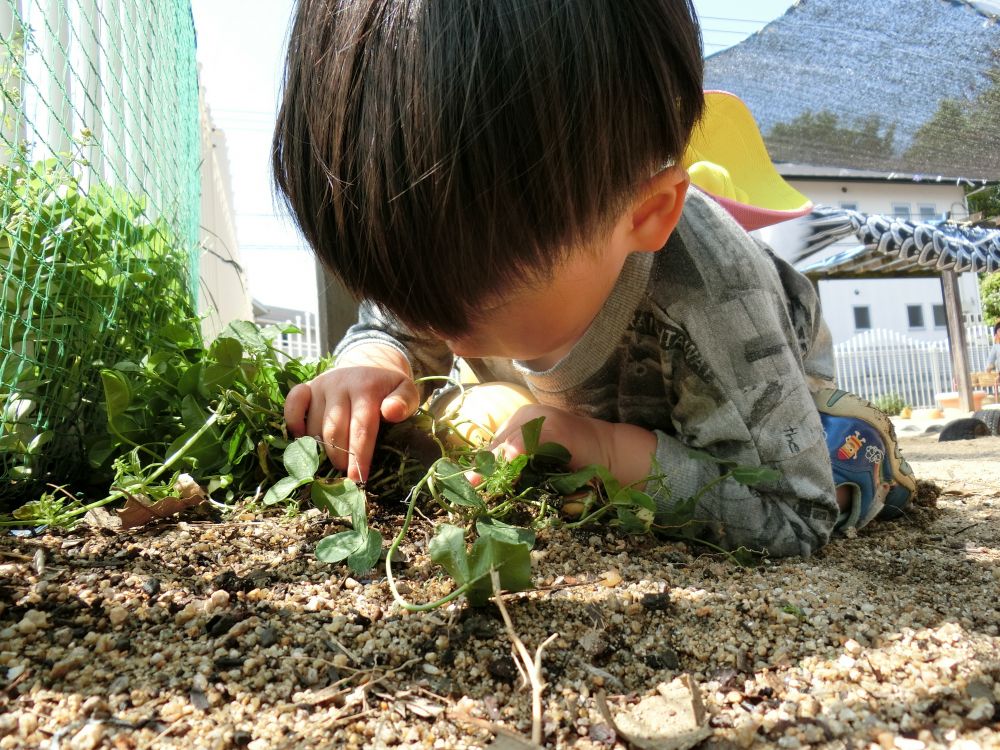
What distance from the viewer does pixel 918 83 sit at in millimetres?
5461

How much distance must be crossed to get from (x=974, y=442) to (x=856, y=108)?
3.30 metres

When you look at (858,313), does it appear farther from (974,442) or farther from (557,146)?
(557,146)

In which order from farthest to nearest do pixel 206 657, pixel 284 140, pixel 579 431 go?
pixel 579 431 → pixel 284 140 → pixel 206 657

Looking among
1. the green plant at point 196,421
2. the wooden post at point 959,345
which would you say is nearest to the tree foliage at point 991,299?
the wooden post at point 959,345

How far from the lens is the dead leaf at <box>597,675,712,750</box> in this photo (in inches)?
21.7

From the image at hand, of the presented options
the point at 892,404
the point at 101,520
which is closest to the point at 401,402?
the point at 101,520

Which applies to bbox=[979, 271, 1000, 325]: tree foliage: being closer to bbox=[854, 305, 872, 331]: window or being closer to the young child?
bbox=[854, 305, 872, 331]: window

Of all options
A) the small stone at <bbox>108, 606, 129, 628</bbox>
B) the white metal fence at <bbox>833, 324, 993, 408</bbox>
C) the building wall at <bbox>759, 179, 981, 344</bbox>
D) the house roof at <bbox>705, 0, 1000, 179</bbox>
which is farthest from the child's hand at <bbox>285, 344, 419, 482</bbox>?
the building wall at <bbox>759, 179, 981, 344</bbox>

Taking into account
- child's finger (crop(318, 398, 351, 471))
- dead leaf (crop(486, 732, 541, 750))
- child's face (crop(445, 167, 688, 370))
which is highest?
child's face (crop(445, 167, 688, 370))

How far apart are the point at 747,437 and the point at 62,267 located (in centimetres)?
116

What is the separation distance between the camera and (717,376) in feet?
3.96

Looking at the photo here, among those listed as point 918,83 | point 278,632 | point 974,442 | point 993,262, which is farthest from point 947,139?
point 278,632

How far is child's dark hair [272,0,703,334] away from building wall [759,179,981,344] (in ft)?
61.0

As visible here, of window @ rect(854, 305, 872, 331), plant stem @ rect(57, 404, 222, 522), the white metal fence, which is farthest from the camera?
window @ rect(854, 305, 872, 331)
